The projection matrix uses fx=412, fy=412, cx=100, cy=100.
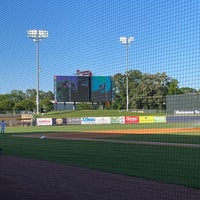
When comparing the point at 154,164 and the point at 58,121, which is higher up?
the point at 58,121

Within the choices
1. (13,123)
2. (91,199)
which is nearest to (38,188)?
(91,199)

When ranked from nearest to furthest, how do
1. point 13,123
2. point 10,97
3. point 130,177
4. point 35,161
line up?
point 130,177
point 35,161
point 13,123
point 10,97

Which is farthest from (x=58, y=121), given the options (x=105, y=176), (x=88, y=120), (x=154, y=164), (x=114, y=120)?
(x=105, y=176)

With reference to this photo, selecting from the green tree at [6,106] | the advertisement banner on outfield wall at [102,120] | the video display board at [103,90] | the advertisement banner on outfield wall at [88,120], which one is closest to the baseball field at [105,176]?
the video display board at [103,90]

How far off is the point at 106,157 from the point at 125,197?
7604 millimetres

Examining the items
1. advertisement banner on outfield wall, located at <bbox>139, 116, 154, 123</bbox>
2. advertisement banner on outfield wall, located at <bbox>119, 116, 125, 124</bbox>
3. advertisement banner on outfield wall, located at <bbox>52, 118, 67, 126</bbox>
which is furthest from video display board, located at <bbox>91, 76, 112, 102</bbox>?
advertisement banner on outfield wall, located at <bbox>52, 118, 67, 126</bbox>

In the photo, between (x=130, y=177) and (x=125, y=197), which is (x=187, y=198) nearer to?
(x=125, y=197)

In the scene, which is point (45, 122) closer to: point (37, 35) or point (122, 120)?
point (122, 120)

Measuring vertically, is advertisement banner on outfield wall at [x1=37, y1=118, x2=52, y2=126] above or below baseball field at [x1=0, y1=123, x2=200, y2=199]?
above

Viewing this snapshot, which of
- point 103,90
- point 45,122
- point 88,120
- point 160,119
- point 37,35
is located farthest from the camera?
point 88,120

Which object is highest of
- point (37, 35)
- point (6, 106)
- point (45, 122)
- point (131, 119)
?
point (37, 35)

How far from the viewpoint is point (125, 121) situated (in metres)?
52.9

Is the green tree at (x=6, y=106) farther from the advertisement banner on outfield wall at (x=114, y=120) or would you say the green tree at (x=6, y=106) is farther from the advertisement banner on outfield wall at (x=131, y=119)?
the advertisement banner on outfield wall at (x=131, y=119)

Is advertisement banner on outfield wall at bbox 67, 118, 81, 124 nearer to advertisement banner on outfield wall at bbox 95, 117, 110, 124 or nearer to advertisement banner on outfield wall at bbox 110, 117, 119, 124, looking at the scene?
advertisement banner on outfield wall at bbox 95, 117, 110, 124
